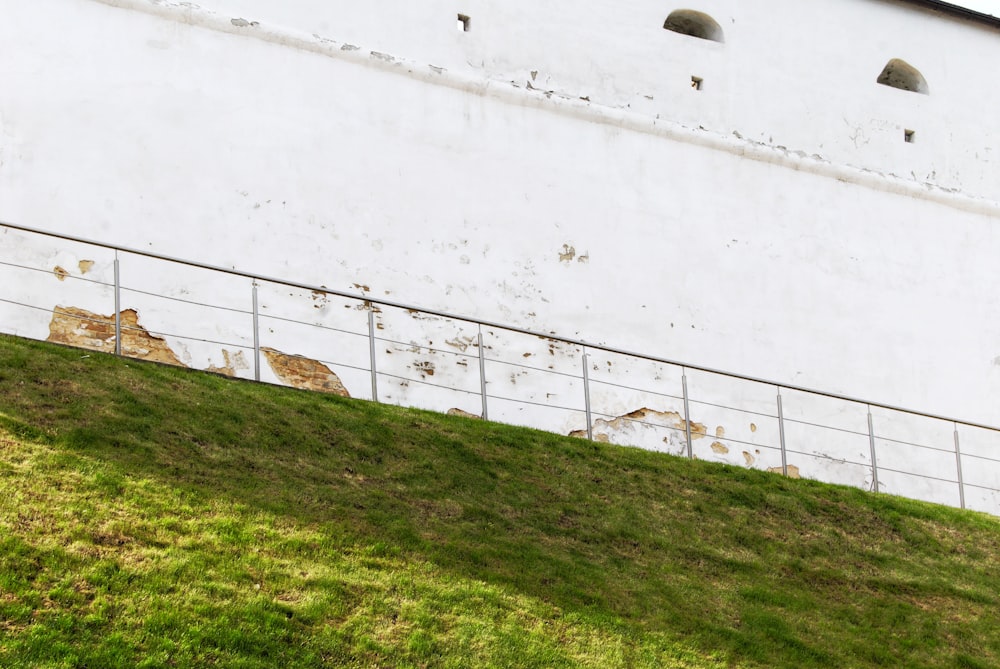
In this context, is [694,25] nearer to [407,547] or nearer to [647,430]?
[647,430]

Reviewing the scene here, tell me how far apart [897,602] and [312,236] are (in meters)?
6.08

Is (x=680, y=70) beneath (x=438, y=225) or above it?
above

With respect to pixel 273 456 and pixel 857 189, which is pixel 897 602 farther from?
pixel 857 189

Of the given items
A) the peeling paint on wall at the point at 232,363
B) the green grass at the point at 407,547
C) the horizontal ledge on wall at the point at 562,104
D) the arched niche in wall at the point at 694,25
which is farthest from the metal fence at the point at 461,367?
the arched niche in wall at the point at 694,25

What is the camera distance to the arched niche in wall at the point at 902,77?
1465 cm

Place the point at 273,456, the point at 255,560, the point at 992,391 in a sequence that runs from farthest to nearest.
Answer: the point at 992,391, the point at 273,456, the point at 255,560

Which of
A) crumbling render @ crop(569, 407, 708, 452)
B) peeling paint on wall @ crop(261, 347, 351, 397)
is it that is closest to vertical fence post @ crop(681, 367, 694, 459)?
crumbling render @ crop(569, 407, 708, 452)

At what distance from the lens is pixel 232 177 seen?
36.3 ft

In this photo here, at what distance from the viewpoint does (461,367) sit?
11.4 metres

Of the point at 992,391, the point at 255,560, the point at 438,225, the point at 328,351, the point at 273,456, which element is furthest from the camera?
the point at 992,391

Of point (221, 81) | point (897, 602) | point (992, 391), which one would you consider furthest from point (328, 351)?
point (992, 391)

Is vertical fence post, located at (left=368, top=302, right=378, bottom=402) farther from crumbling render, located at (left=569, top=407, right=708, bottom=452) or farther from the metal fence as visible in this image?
crumbling render, located at (left=569, top=407, right=708, bottom=452)

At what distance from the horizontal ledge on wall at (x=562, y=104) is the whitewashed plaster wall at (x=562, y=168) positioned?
0.08ft

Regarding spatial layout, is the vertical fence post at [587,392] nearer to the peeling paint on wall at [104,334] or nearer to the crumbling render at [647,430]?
the crumbling render at [647,430]
